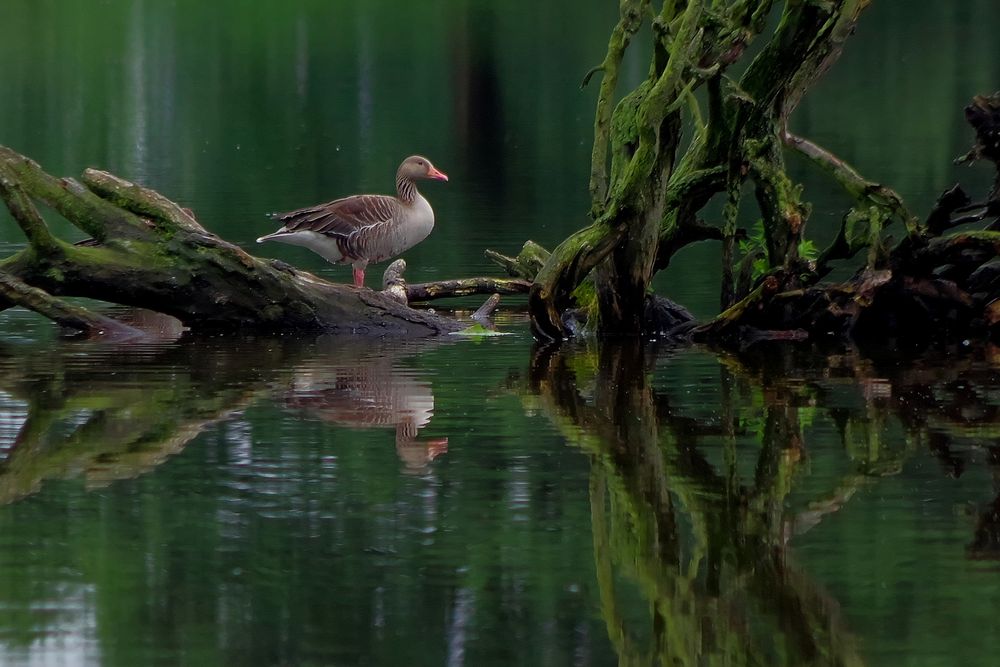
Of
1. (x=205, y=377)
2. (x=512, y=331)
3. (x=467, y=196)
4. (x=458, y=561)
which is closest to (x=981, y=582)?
(x=458, y=561)

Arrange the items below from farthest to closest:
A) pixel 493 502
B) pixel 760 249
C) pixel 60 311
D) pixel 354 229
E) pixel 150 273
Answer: pixel 354 229, pixel 760 249, pixel 60 311, pixel 150 273, pixel 493 502

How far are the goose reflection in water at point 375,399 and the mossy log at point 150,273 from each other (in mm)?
1505

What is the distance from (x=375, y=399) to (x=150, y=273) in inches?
136

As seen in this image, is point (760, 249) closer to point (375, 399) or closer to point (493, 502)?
point (375, 399)

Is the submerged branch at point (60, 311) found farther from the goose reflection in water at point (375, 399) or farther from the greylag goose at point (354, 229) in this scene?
the goose reflection in water at point (375, 399)

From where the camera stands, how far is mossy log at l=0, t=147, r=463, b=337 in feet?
46.6

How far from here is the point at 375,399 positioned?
11.5 metres

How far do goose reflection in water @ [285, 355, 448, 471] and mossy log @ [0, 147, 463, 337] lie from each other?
1505mm

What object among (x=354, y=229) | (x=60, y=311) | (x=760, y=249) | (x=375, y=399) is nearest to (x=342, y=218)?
(x=354, y=229)

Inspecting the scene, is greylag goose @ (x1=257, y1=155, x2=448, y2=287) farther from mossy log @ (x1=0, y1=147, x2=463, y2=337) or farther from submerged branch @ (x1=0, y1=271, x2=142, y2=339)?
submerged branch @ (x1=0, y1=271, x2=142, y2=339)

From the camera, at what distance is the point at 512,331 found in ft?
51.1

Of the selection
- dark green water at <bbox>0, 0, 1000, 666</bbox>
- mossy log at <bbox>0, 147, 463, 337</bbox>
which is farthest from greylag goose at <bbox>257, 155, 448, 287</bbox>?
mossy log at <bbox>0, 147, 463, 337</bbox>

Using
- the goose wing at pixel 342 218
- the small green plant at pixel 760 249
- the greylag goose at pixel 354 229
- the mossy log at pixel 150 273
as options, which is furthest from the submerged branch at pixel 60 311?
the small green plant at pixel 760 249

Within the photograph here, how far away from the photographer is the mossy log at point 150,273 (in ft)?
46.6
